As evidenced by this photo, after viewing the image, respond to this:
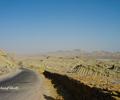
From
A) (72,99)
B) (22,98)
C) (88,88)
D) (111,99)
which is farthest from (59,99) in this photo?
(111,99)

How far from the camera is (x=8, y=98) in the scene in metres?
22.2

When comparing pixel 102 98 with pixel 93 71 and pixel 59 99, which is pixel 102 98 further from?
pixel 93 71

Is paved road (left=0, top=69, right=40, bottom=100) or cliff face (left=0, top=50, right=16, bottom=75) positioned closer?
paved road (left=0, top=69, right=40, bottom=100)

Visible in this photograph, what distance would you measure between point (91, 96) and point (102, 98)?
2642mm

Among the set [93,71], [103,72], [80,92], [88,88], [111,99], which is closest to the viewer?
[111,99]

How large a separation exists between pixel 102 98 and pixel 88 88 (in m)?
4.04

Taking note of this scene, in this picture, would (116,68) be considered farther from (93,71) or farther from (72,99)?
(72,99)

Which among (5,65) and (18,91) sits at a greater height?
(18,91)

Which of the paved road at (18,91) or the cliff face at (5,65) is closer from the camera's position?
the paved road at (18,91)

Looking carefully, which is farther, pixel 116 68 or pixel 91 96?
pixel 116 68

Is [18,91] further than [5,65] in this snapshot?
No

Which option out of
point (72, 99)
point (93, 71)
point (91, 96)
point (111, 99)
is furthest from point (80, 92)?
point (93, 71)

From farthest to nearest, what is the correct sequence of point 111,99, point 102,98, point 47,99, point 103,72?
point 103,72 < point 47,99 < point 102,98 < point 111,99

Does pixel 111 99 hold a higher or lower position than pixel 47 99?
higher
